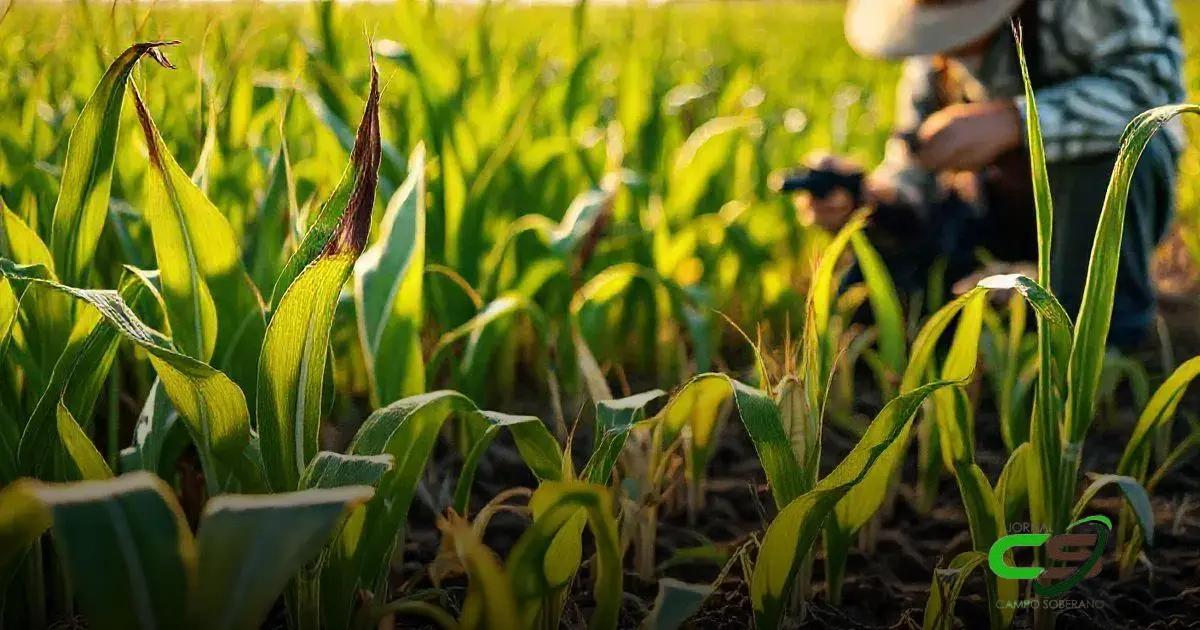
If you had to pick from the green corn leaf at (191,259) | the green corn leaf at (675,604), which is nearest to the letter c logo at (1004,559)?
the green corn leaf at (675,604)

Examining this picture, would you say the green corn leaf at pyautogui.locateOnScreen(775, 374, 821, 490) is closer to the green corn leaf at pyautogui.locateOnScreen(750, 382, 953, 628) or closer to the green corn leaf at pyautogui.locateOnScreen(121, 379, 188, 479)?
the green corn leaf at pyautogui.locateOnScreen(750, 382, 953, 628)

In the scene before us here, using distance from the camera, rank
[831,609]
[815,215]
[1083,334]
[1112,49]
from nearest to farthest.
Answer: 1. [1083,334]
2. [831,609]
3. [1112,49]
4. [815,215]

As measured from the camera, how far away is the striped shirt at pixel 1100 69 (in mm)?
1615

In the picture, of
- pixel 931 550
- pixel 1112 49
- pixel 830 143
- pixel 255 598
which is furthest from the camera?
pixel 830 143

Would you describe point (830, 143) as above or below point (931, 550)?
above

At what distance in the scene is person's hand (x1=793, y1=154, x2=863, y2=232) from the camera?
188 cm

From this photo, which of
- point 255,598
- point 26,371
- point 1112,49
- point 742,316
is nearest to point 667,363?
point 742,316

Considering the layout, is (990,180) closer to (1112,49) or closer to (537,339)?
(1112,49)

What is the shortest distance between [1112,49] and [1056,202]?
254mm

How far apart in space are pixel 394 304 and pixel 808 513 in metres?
0.48

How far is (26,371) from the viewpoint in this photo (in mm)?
941

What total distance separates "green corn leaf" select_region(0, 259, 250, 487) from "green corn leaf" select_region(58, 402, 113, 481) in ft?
0.14

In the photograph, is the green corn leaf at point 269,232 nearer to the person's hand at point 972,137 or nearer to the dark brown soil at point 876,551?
the dark brown soil at point 876,551

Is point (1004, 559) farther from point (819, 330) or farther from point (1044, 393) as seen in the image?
point (819, 330)
